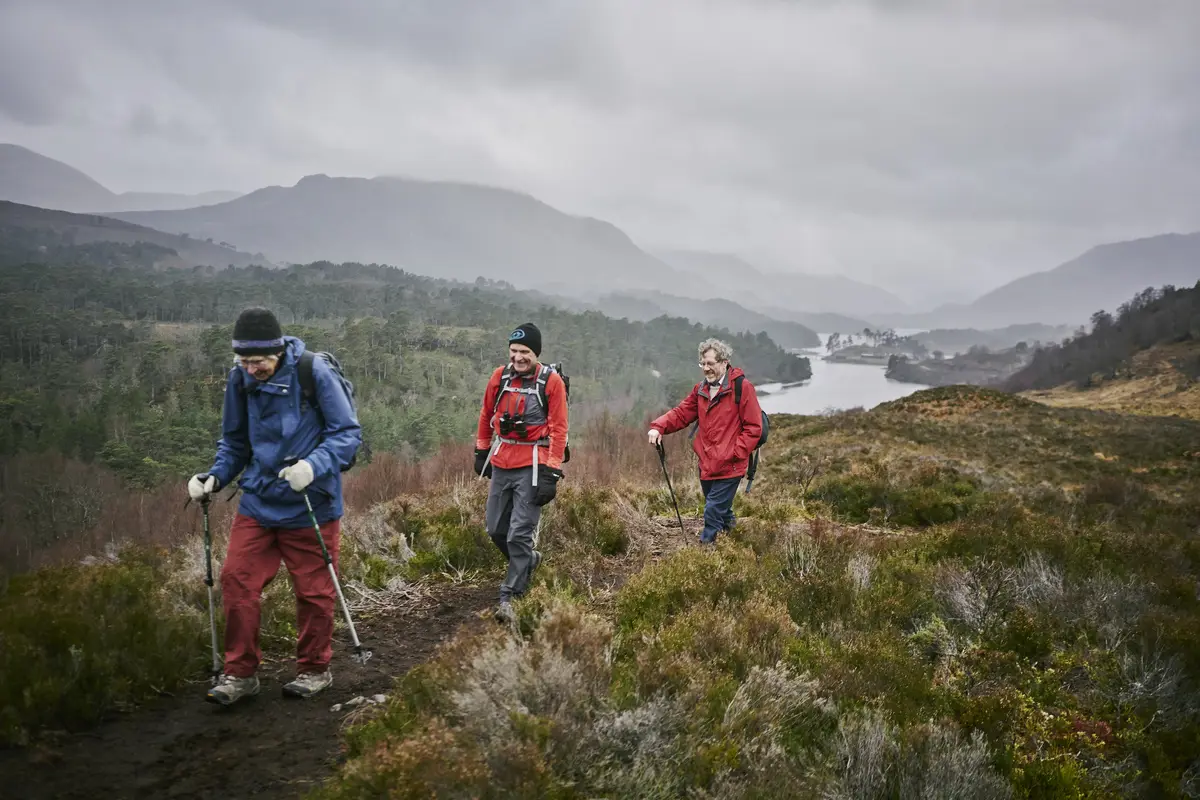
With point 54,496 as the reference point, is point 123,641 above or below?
above

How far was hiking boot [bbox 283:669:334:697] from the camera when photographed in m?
4.07

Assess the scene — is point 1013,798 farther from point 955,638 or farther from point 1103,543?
point 1103,543

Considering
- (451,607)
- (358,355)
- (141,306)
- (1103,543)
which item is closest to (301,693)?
(451,607)

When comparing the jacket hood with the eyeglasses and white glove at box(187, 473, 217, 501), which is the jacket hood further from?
Result: white glove at box(187, 473, 217, 501)

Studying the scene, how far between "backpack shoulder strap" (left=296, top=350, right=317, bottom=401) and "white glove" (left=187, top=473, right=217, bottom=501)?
80cm

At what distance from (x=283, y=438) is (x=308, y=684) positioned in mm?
1527

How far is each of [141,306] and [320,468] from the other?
202 m

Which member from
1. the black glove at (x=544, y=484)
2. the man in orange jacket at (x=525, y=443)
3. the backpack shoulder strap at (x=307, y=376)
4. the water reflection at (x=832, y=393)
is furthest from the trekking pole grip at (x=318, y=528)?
the water reflection at (x=832, y=393)

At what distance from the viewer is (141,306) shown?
168 m

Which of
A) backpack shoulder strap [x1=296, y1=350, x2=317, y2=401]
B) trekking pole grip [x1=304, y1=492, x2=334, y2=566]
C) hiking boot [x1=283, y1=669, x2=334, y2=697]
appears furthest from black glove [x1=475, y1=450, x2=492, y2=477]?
hiking boot [x1=283, y1=669, x2=334, y2=697]

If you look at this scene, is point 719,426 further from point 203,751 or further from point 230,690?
point 203,751

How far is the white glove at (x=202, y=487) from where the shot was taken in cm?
404

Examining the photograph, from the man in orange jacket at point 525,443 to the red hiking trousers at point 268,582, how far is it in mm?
1537

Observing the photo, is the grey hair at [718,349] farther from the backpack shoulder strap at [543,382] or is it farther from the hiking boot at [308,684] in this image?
the hiking boot at [308,684]
